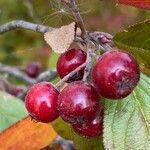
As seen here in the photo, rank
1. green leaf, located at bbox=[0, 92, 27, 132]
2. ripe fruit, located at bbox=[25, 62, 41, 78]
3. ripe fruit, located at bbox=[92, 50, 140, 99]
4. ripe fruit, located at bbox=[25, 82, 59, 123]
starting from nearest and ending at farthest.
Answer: ripe fruit, located at bbox=[92, 50, 140, 99]
ripe fruit, located at bbox=[25, 82, 59, 123]
green leaf, located at bbox=[0, 92, 27, 132]
ripe fruit, located at bbox=[25, 62, 41, 78]

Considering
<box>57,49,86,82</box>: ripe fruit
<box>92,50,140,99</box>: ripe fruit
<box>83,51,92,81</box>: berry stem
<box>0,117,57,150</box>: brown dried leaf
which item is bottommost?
<box>0,117,57,150</box>: brown dried leaf

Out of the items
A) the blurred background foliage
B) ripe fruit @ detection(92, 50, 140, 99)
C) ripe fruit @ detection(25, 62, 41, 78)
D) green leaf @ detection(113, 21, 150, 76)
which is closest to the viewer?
ripe fruit @ detection(92, 50, 140, 99)

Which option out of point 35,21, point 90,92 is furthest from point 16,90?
point 90,92

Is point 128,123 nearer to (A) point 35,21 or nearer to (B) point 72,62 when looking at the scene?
(B) point 72,62

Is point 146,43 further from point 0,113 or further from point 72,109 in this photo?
point 0,113

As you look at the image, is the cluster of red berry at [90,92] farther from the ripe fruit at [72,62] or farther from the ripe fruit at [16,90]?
the ripe fruit at [16,90]

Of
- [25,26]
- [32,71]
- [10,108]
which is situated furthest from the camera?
[32,71]

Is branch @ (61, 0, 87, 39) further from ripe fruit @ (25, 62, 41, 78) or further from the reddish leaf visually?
ripe fruit @ (25, 62, 41, 78)

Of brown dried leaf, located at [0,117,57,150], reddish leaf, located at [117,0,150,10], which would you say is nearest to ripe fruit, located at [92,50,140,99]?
reddish leaf, located at [117,0,150,10]
